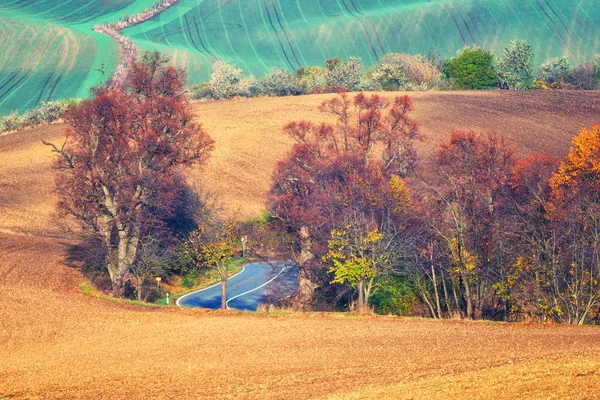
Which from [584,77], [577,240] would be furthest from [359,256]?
[584,77]

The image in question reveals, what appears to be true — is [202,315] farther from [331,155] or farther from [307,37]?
[307,37]

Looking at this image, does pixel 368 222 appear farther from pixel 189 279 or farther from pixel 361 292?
pixel 189 279

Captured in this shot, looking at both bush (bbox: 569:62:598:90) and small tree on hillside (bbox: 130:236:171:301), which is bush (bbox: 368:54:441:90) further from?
small tree on hillside (bbox: 130:236:171:301)

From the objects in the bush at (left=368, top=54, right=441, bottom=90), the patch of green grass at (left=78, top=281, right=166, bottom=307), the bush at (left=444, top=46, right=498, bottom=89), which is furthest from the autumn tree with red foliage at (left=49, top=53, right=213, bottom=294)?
the bush at (left=444, top=46, right=498, bottom=89)

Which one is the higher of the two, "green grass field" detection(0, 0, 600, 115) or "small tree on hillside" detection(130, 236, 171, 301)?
"green grass field" detection(0, 0, 600, 115)

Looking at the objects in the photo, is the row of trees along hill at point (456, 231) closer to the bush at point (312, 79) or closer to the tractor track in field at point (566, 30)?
the bush at point (312, 79)

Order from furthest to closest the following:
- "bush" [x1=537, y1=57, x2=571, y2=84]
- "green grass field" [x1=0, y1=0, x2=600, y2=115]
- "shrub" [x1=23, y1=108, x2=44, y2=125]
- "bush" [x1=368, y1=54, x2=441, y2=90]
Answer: "green grass field" [x1=0, y1=0, x2=600, y2=115]
"bush" [x1=537, y1=57, x2=571, y2=84]
"bush" [x1=368, y1=54, x2=441, y2=90]
"shrub" [x1=23, y1=108, x2=44, y2=125]

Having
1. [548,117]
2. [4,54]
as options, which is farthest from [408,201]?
[4,54]
